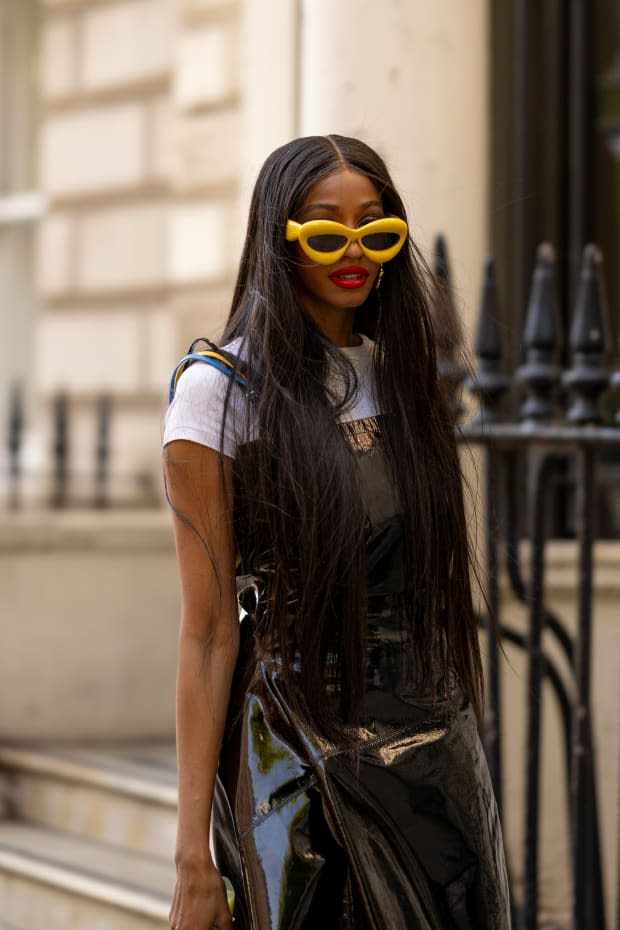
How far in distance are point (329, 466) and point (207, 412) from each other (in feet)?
0.64

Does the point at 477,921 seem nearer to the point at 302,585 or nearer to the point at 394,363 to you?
the point at 302,585

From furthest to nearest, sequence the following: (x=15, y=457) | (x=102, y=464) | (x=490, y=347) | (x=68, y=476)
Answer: (x=68, y=476)
(x=102, y=464)
(x=15, y=457)
(x=490, y=347)

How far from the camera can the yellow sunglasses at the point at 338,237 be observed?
2117 millimetres

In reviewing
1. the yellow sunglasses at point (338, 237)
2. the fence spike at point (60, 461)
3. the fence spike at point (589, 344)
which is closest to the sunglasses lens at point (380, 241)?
the yellow sunglasses at point (338, 237)

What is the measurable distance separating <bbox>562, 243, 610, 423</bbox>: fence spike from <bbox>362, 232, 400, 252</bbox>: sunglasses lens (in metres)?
1.17

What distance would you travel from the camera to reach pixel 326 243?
212 cm

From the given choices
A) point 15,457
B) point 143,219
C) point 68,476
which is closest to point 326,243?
point 15,457

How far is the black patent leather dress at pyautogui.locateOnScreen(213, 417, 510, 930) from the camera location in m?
2.04

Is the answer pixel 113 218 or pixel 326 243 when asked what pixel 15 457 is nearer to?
pixel 113 218

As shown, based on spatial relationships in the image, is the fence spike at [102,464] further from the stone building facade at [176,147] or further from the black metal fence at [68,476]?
the stone building facade at [176,147]

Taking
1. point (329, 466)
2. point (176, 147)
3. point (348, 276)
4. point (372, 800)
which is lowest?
point (372, 800)

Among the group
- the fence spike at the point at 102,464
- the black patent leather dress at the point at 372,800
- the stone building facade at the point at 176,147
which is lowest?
the black patent leather dress at the point at 372,800

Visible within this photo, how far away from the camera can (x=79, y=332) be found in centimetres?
789

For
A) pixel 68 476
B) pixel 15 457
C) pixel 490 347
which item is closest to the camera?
pixel 490 347
